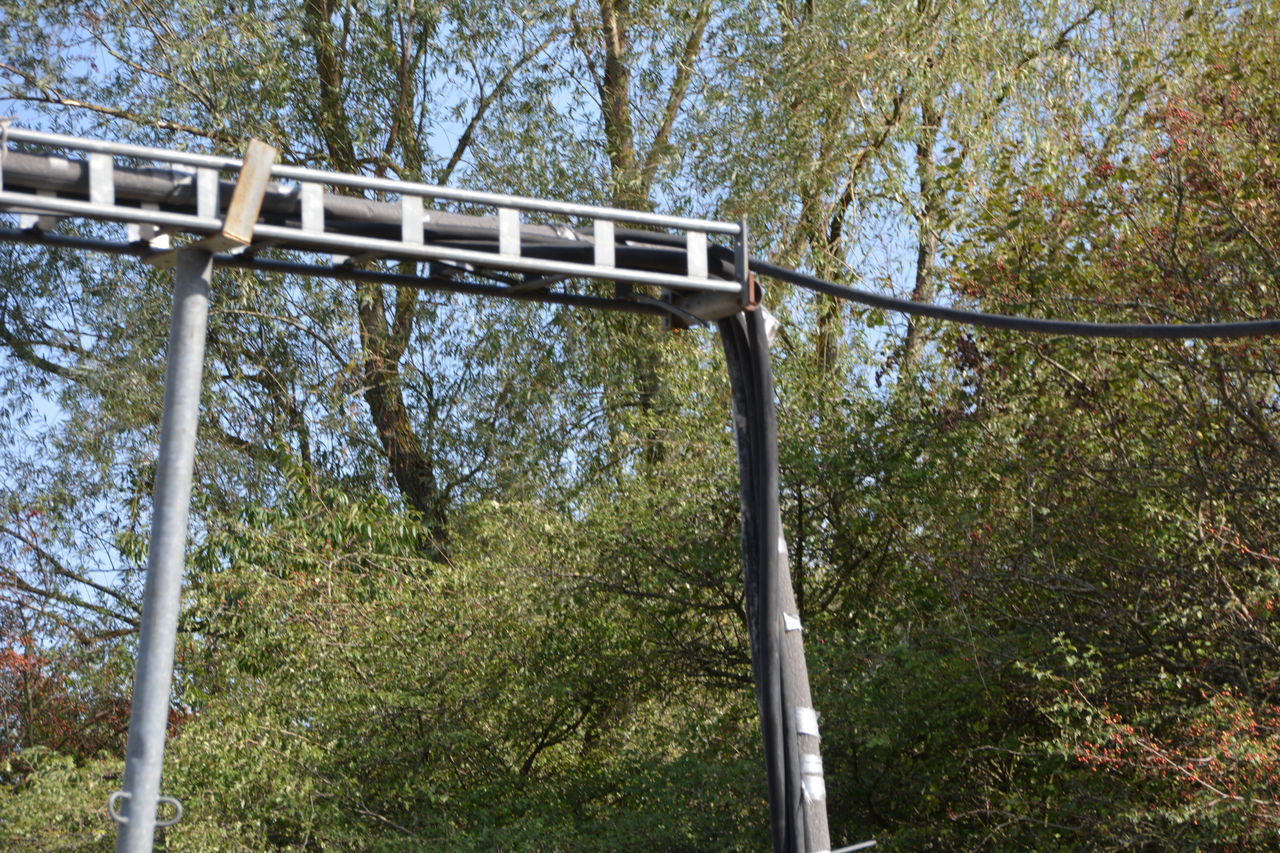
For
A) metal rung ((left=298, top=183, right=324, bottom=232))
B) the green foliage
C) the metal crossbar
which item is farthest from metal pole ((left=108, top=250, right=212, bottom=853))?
the green foliage

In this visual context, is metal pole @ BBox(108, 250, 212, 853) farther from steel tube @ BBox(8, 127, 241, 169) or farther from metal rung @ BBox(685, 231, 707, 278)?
metal rung @ BBox(685, 231, 707, 278)

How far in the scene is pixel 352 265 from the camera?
5.16m

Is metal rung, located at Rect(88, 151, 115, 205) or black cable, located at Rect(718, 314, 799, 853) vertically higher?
metal rung, located at Rect(88, 151, 115, 205)

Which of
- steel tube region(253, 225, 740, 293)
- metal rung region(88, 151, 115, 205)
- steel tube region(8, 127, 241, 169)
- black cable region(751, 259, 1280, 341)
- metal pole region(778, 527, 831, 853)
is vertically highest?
steel tube region(8, 127, 241, 169)

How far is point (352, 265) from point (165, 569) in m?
1.41

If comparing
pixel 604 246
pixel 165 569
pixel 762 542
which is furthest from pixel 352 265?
pixel 762 542

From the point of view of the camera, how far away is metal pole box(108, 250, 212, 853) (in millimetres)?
4109

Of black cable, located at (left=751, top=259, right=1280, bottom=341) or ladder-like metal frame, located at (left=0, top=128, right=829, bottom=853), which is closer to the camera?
ladder-like metal frame, located at (left=0, top=128, right=829, bottom=853)

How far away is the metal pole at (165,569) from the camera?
13.5 feet

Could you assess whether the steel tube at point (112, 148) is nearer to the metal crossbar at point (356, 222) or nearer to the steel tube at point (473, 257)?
the metal crossbar at point (356, 222)

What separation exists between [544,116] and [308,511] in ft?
17.8

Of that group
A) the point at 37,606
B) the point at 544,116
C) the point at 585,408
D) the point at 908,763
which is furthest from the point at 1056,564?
the point at 37,606

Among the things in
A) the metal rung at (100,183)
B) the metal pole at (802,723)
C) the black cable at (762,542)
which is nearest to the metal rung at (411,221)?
the metal rung at (100,183)

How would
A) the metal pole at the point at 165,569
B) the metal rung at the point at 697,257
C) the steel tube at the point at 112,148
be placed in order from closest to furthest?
the metal pole at the point at 165,569 → the steel tube at the point at 112,148 → the metal rung at the point at 697,257
